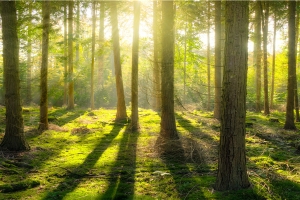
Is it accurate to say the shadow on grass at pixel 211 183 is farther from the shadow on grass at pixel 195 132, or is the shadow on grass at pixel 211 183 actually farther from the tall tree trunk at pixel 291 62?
the tall tree trunk at pixel 291 62

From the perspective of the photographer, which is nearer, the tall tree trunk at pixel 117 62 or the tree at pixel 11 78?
the tree at pixel 11 78

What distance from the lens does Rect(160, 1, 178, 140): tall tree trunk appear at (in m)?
9.73

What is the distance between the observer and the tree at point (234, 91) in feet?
17.2

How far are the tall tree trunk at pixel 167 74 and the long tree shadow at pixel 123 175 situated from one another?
4.55 ft

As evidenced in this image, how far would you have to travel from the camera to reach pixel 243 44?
208 inches

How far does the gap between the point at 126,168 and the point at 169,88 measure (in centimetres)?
337

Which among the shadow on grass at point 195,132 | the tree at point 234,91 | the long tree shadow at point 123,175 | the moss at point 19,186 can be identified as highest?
the tree at point 234,91

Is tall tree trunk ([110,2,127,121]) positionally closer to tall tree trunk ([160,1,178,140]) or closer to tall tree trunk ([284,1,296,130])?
tall tree trunk ([160,1,178,140])

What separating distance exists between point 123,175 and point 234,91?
3460mm

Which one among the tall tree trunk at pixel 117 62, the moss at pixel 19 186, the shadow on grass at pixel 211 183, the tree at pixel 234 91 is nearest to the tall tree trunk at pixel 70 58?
the tall tree trunk at pixel 117 62

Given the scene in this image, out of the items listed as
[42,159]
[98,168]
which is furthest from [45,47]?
[98,168]

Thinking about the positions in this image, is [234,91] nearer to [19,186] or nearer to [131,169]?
[131,169]

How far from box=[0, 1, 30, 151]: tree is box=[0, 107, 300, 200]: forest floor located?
54 centimetres

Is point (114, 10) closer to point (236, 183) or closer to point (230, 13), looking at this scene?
point (230, 13)
